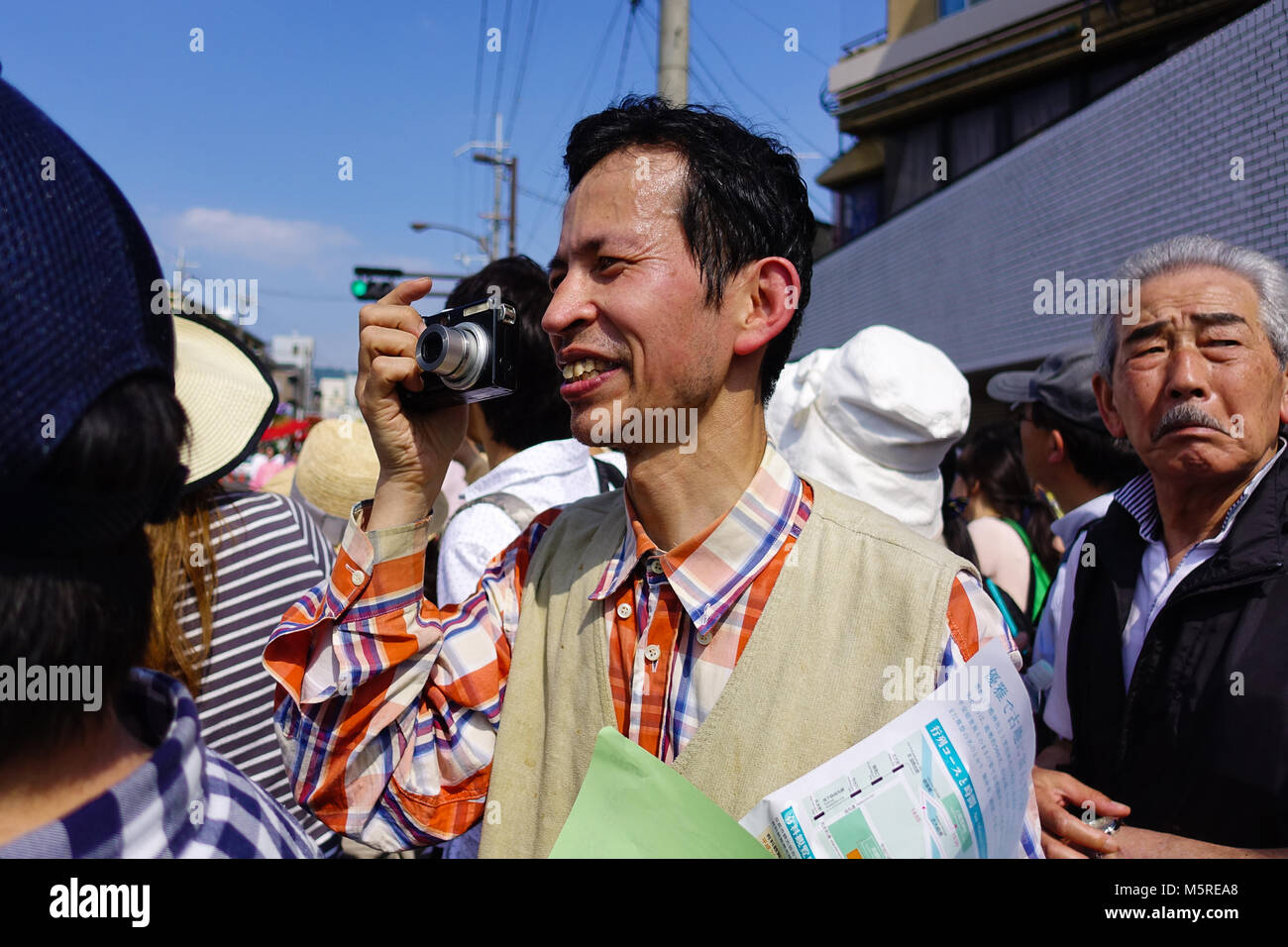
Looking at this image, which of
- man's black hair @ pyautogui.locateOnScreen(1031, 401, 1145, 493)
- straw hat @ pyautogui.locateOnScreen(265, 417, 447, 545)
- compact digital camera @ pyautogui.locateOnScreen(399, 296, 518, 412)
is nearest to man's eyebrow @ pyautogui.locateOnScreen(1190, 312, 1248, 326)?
man's black hair @ pyautogui.locateOnScreen(1031, 401, 1145, 493)

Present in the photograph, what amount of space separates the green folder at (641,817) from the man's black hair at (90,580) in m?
0.57

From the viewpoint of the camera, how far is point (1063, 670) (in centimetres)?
209

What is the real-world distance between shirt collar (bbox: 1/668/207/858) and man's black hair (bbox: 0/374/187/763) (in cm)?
8

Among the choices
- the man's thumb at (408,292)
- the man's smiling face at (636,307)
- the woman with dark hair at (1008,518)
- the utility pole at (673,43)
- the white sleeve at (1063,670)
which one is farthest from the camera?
the utility pole at (673,43)

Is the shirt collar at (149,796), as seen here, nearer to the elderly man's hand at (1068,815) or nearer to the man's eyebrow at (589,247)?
the man's eyebrow at (589,247)

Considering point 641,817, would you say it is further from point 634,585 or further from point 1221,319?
point 1221,319

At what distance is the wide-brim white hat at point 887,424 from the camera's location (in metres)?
2.31

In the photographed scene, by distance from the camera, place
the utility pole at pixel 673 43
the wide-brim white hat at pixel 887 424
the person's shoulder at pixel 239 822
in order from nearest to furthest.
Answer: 1. the person's shoulder at pixel 239 822
2. the wide-brim white hat at pixel 887 424
3. the utility pole at pixel 673 43

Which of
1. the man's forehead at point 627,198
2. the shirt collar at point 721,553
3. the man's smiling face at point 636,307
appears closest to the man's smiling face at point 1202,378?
the shirt collar at point 721,553

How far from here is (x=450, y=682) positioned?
152 centimetres

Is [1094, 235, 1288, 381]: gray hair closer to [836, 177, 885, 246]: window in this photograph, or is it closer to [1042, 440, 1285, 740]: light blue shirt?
[1042, 440, 1285, 740]: light blue shirt

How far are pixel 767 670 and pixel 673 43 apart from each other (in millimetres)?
5181

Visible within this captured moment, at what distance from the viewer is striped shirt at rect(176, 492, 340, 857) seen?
6.48ft
